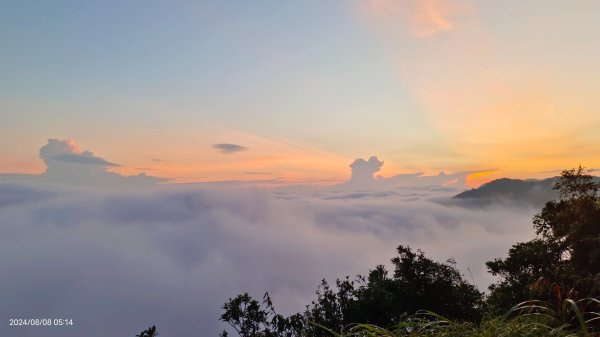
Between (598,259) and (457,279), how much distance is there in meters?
16.5

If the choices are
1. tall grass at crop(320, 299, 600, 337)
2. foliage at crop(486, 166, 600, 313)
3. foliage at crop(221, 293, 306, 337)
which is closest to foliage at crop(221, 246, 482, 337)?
foliage at crop(221, 293, 306, 337)

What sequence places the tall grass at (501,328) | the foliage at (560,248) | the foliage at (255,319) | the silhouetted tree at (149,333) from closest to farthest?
the tall grass at (501,328), the foliage at (560,248), the silhouetted tree at (149,333), the foliage at (255,319)

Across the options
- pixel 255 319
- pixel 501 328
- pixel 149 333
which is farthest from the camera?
pixel 255 319

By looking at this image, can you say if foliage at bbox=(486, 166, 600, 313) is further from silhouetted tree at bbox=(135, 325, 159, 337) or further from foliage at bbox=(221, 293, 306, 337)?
silhouetted tree at bbox=(135, 325, 159, 337)

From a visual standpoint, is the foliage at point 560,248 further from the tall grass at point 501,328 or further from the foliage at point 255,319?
the foliage at point 255,319

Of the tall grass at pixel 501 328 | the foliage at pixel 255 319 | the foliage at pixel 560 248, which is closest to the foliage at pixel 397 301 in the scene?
the foliage at pixel 255 319

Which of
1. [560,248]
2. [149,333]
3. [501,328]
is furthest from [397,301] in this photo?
[501,328]

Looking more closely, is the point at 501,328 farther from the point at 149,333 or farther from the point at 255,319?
the point at 255,319

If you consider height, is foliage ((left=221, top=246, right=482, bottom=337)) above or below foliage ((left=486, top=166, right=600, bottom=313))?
below

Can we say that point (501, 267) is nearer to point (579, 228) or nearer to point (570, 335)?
point (579, 228)

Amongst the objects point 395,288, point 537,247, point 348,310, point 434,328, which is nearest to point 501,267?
point 537,247

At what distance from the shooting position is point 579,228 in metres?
22.3

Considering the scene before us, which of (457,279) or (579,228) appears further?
(457,279)

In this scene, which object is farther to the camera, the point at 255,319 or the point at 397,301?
the point at 255,319
